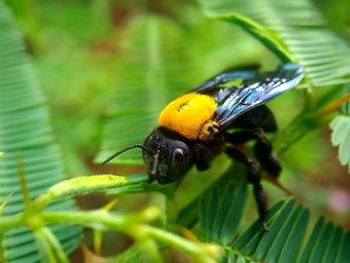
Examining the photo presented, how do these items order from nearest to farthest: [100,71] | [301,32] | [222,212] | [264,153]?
[222,212], [264,153], [301,32], [100,71]

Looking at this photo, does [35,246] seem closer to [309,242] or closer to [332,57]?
[309,242]

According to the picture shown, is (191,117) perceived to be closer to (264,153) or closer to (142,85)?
(264,153)

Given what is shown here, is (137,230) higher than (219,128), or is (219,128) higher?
(137,230)

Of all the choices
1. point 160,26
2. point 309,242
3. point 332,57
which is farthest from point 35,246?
point 160,26

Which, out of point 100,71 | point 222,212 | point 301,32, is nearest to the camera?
point 222,212

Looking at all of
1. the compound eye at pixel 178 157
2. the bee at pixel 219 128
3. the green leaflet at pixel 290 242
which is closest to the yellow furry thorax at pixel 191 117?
the bee at pixel 219 128

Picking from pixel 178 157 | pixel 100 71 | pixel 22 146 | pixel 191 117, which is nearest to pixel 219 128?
pixel 191 117

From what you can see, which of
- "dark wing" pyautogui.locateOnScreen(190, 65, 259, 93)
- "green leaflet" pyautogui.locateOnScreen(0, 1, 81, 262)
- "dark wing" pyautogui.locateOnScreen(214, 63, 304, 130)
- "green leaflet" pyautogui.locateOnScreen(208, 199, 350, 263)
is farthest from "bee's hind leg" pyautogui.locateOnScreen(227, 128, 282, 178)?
"green leaflet" pyautogui.locateOnScreen(0, 1, 81, 262)
